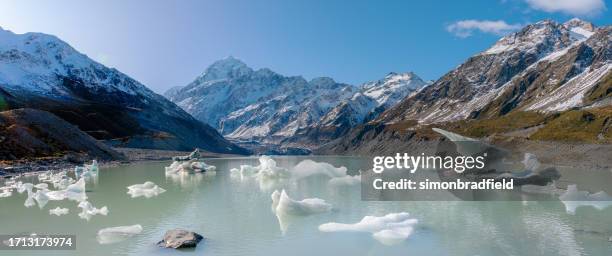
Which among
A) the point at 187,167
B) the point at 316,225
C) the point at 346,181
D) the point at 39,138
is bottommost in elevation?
→ the point at 316,225

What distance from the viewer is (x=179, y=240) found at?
2392 centimetres

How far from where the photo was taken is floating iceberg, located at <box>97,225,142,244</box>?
83.1 feet

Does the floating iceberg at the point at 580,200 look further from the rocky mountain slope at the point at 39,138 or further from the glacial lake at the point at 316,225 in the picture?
the rocky mountain slope at the point at 39,138

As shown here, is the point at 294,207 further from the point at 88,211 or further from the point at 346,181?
the point at 346,181

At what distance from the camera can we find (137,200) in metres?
43.2

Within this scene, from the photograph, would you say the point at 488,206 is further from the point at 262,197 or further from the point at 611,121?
the point at 611,121

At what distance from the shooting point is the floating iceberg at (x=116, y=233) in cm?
2534

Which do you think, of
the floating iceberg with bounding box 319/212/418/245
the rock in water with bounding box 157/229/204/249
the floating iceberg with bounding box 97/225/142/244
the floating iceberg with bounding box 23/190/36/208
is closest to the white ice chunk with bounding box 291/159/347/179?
the floating iceberg with bounding box 23/190/36/208

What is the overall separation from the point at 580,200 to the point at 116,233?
3716cm

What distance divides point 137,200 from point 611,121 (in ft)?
414

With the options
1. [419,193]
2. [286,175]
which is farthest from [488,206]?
[286,175]

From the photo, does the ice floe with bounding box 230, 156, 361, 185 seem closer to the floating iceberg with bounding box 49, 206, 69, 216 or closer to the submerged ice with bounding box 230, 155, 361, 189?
the submerged ice with bounding box 230, 155, 361, 189

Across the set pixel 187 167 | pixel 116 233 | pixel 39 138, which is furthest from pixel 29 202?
pixel 39 138

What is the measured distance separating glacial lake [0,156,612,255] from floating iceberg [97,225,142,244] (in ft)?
1.38
